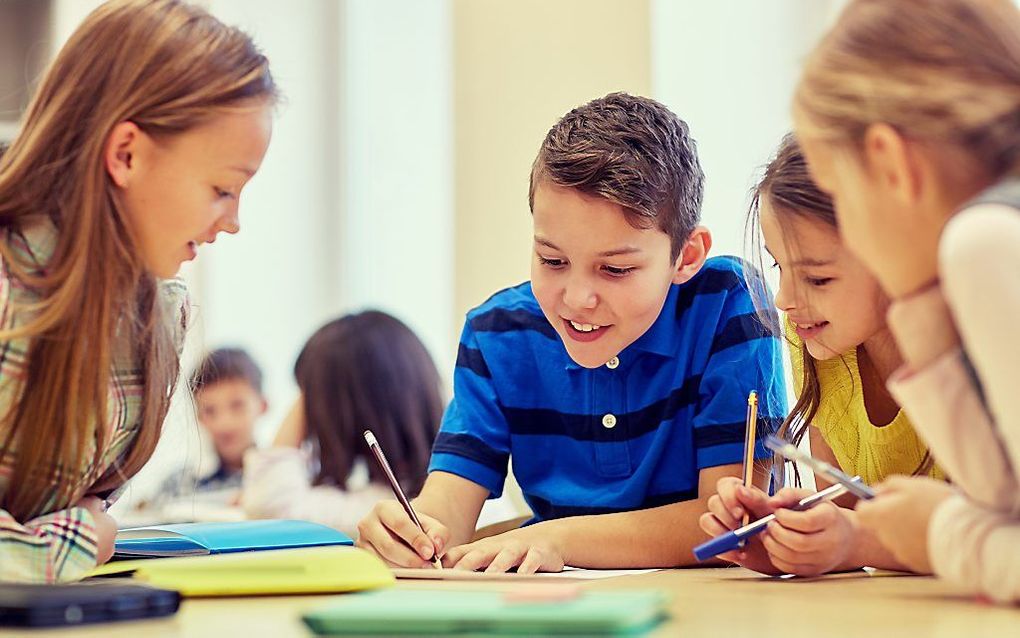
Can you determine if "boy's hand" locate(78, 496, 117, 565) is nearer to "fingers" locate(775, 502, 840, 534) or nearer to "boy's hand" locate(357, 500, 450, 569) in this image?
"boy's hand" locate(357, 500, 450, 569)

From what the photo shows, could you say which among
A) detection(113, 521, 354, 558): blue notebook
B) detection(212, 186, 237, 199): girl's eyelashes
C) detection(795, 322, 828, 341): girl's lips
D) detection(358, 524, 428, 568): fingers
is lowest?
detection(358, 524, 428, 568): fingers

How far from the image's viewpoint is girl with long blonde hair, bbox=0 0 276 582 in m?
1.01

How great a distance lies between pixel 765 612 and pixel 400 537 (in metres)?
0.55

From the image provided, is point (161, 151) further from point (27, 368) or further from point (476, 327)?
point (476, 327)

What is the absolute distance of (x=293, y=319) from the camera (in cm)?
403

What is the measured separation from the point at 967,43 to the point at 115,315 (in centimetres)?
70

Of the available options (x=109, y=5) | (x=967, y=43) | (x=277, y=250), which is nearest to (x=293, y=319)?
(x=277, y=250)

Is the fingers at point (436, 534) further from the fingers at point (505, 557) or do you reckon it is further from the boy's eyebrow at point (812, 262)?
the boy's eyebrow at point (812, 262)

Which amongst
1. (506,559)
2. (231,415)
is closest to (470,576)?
(506,559)

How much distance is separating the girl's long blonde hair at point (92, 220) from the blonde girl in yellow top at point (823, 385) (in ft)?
1.68

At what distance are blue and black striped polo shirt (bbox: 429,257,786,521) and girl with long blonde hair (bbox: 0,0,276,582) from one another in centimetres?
46

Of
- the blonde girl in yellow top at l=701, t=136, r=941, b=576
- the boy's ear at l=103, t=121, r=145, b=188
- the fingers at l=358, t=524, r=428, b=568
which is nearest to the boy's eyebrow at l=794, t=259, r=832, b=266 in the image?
the blonde girl in yellow top at l=701, t=136, r=941, b=576

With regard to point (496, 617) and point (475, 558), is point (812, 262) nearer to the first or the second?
point (475, 558)

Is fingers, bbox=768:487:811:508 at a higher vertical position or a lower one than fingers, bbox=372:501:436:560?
higher
